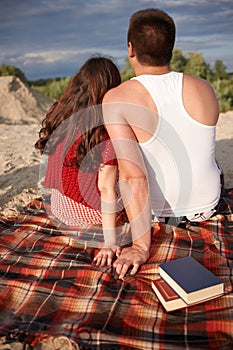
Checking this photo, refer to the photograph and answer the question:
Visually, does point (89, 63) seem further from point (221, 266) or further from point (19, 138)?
point (19, 138)

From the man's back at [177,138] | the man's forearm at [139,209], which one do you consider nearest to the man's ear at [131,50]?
the man's back at [177,138]

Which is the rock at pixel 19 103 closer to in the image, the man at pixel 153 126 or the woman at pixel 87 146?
the woman at pixel 87 146

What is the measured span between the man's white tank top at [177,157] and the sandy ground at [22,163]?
143cm

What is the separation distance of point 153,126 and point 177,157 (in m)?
0.27

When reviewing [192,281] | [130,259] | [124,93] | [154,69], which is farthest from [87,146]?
[192,281]

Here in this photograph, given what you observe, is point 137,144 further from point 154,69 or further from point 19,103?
point 19,103

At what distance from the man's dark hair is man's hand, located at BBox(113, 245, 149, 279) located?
1.18 metres

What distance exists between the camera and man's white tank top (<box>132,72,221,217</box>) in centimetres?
274

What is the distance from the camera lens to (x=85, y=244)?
3.05 meters

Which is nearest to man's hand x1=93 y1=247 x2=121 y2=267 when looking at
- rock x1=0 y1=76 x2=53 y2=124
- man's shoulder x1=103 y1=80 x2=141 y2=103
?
man's shoulder x1=103 y1=80 x2=141 y2=103

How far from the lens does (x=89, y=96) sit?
3.00 m

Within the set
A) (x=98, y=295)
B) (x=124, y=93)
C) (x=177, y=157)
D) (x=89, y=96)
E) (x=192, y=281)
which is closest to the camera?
(x=192, y=281)

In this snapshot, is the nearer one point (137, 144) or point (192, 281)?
point (192, 281)

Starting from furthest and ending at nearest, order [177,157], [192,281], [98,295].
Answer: [177,157]
[98,295]
[192,281]
